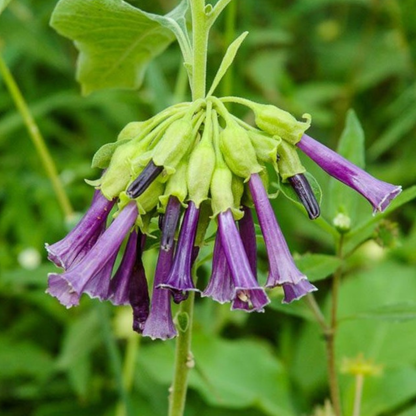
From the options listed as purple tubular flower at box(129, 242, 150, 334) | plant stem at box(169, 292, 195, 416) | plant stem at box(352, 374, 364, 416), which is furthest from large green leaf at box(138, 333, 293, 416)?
purple tubular flower at box(129, 242, 150, 334)

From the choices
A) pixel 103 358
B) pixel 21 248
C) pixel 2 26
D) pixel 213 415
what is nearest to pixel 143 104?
pixel 2 26

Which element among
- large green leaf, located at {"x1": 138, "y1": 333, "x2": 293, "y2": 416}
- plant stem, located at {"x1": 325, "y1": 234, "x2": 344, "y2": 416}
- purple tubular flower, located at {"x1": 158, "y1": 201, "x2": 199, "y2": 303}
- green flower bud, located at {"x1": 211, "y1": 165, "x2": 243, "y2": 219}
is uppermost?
green flower bud, located at {"x1": 211, "y1": 165, "x2": 243, "y2": 219}

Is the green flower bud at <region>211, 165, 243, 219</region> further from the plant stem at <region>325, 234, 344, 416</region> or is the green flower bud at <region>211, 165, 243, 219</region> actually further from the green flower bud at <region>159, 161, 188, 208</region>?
the plant stem at <region>325, 234, 344, 416</region>

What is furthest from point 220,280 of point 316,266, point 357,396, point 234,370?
point 234,370

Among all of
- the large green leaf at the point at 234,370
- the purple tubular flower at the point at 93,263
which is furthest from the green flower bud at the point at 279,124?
the large green leaf at the point at 234,370

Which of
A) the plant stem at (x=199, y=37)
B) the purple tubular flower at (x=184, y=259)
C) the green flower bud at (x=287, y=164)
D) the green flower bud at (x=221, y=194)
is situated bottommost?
the purple tubular flower at (x=184, y=259)

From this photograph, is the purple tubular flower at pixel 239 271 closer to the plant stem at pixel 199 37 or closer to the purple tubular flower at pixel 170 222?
the purple tubular flower at pixel 170 222

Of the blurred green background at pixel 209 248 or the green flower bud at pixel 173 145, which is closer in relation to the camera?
the green flower bud at pixel 173 145
